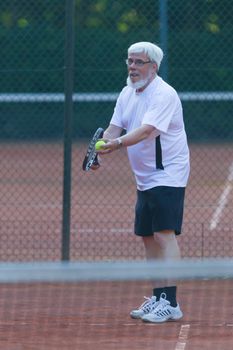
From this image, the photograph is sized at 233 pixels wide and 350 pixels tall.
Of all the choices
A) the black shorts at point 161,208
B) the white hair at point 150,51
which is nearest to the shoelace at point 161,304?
the black shorts at point 161,208

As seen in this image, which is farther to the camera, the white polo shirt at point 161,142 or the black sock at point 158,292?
the black sock at point 158,292

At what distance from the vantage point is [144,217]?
6957 millimetres

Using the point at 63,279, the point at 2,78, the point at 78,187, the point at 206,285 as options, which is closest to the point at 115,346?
the point at 206,285

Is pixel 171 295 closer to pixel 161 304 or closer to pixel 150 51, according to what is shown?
pixel 161 304

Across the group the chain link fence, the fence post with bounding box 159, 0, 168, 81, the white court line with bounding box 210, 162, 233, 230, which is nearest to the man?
the chain link fence

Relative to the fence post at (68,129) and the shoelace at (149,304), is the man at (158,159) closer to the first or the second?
the shoelace at (149,304)

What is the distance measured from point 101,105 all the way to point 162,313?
9.44m

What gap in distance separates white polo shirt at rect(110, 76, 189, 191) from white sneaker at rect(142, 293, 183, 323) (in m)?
0.75

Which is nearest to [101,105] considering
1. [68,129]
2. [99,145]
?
[68,129]

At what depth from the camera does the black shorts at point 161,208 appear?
6.77 meters

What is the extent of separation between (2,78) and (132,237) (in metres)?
3.98

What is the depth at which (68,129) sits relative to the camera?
8758mm

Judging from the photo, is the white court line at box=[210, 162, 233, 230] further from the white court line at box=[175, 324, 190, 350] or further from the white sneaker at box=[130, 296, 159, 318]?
the white court line at box=[175, 324, 190, 350]

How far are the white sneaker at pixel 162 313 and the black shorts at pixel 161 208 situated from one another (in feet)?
1.54
